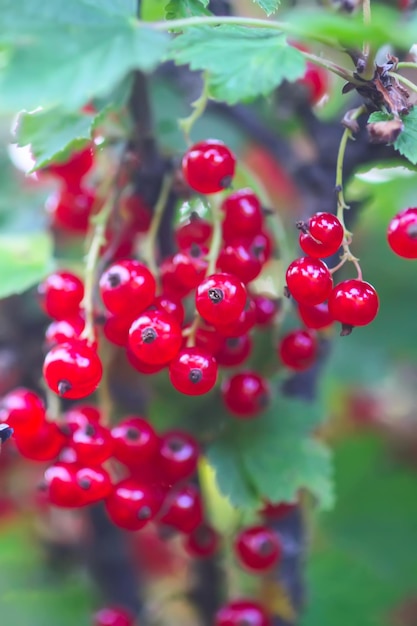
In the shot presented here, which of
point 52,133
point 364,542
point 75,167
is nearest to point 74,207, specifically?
point 75,167

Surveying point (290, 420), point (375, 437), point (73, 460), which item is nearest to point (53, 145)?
point (73, 460)

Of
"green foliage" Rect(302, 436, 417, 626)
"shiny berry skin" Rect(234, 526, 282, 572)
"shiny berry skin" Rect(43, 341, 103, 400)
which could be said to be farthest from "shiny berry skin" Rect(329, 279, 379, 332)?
"green foliage" Rect(302, 436, 417, 626)

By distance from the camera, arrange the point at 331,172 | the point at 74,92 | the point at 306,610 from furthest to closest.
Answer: the point at 306,610, the point at 331,172, the point at 74,92

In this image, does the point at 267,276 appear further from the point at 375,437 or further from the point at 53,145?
the point at 375,437

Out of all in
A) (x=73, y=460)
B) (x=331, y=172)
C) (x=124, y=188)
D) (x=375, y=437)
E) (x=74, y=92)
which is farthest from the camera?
(x=375, y=437)

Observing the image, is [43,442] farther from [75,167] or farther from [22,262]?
[75,167]

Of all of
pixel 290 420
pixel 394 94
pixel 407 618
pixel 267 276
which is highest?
pixel 394 94

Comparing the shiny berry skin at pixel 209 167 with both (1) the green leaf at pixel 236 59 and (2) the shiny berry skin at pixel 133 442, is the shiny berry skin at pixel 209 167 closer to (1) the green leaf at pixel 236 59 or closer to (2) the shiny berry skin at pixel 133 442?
(1) the green leaf at pixel 236 59

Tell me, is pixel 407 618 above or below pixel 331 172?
below

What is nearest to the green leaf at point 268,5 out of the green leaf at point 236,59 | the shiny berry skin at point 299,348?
the green leaf at point 236,59
